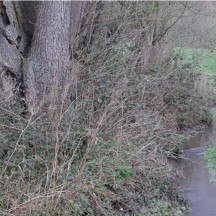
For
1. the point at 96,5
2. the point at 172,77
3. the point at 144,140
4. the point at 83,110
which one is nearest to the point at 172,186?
the point at 144,140

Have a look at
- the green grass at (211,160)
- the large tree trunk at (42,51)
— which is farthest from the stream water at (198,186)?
the large tree trunk at (42,51)

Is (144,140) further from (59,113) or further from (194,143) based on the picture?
(194,143)

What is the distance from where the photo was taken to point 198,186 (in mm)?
9922

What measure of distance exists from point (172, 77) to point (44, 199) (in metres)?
10.2

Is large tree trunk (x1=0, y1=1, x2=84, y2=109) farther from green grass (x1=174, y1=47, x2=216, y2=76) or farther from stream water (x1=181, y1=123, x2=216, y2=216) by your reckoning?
green grass (x1=174, y1=47, x2=216, y2=76)

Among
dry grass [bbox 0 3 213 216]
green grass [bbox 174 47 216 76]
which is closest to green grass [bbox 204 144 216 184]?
dry grass [bbox 0 3 213 216]

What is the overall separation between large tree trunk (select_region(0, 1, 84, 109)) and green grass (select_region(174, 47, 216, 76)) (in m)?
8.15

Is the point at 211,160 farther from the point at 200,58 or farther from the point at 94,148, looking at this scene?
the point at 200,58

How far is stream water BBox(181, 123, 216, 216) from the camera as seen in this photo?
8521 millimetres

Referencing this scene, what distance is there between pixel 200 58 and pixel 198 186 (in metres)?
Answer: 9.43

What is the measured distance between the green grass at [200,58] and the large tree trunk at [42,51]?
8.15 metres

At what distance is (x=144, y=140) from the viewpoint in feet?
27.6

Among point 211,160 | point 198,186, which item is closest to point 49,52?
point 198,186

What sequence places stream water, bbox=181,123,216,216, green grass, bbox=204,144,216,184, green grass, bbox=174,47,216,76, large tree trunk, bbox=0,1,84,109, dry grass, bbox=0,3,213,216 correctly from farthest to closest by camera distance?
1. green grass, bbox=174,47,216,76
2. green grass, bbox=204,144,216,184
3. large tree trunk, bbox=0,1,84,109
4. stream water, bbox=181,123,216,216
5. dry grass, bbox=0,3,213,216
